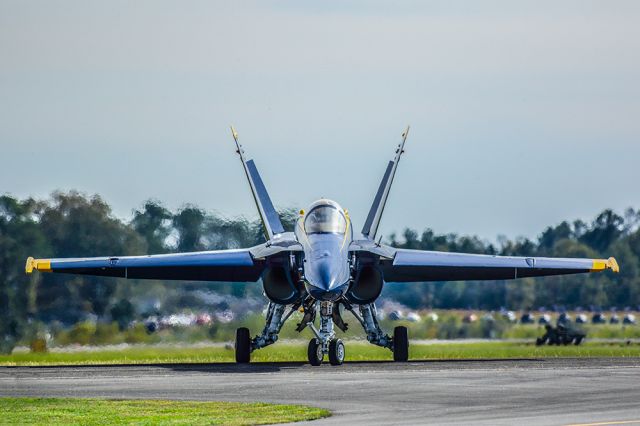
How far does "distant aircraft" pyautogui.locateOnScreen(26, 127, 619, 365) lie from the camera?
29.8 meters

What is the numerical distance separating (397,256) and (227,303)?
15.7 ft

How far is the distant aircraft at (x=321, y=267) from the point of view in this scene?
1174 inches

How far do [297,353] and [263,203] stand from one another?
388cm

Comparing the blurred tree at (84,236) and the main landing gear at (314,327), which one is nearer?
the main landing gear at (314,327)

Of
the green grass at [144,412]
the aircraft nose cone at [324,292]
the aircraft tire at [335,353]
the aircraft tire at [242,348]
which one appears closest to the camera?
the green grass at [144,412]

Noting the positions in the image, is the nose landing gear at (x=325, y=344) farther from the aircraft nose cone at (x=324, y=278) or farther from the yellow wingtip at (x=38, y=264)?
the yellow wingtip at (x=38, y=264)

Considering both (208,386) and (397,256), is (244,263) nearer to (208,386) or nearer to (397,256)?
(397,256)

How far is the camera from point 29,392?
22641 mm

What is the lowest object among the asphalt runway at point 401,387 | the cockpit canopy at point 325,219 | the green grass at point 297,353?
the asphalt runway at point 401,387

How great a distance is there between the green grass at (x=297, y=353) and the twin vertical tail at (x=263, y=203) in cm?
293

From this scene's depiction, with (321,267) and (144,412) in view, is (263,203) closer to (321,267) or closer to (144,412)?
(321,267)

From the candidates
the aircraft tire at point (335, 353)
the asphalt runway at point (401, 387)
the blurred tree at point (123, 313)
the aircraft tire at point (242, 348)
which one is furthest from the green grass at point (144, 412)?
the blurred tree at point (123, 313)

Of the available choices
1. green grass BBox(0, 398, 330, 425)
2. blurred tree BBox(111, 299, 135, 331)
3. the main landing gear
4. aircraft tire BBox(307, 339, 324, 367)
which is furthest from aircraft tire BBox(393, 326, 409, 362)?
green grass BBox(0, 398, 330, 425)

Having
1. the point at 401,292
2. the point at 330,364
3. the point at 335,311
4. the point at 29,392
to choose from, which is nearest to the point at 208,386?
the point at 29,392
